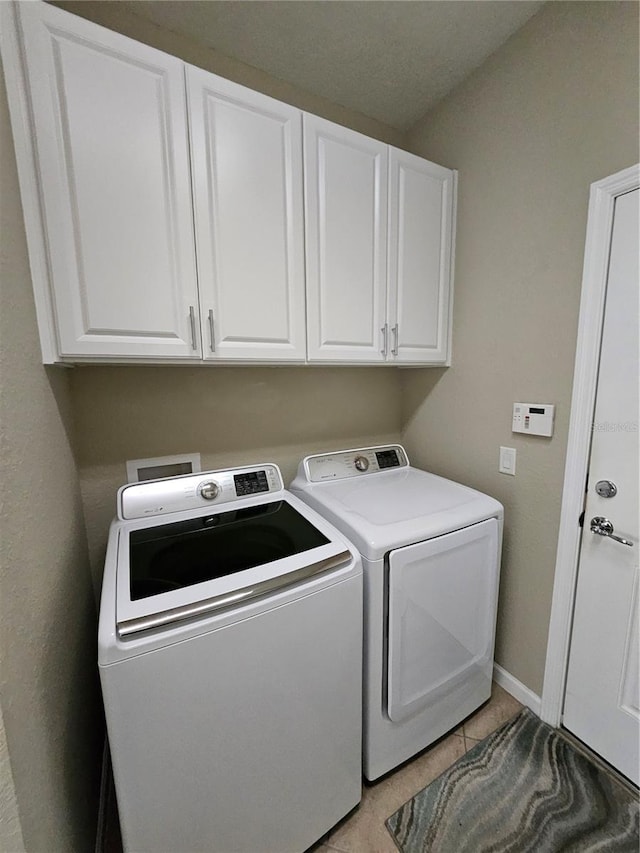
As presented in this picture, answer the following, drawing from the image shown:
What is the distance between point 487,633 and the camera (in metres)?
1.42

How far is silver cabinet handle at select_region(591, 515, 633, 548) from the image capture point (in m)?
1.18

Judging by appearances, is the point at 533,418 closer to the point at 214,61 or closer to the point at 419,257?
the point at 419,257

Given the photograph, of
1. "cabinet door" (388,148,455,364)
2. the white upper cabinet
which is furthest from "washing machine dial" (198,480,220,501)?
"cabinet door" (388,148,455,364)

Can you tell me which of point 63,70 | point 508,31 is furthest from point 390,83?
point 63,70

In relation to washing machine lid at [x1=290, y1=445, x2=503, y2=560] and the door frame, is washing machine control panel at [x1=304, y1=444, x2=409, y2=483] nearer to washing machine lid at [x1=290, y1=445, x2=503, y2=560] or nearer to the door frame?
washing machine lid at [x1=290, y1=445, x2=503, y2=560]

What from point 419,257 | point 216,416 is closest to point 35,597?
point 216,416

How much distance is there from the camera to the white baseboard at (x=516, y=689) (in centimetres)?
148

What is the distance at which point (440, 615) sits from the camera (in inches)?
48.9

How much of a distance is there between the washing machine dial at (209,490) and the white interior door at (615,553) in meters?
1.44

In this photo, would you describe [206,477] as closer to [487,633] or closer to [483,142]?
[487,633]

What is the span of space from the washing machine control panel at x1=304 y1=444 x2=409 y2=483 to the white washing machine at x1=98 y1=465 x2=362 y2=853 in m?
0.45

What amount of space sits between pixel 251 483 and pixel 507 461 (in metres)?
1.15

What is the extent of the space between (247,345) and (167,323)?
0.27m

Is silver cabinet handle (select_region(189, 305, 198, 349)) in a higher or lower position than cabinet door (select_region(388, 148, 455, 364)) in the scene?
lower
